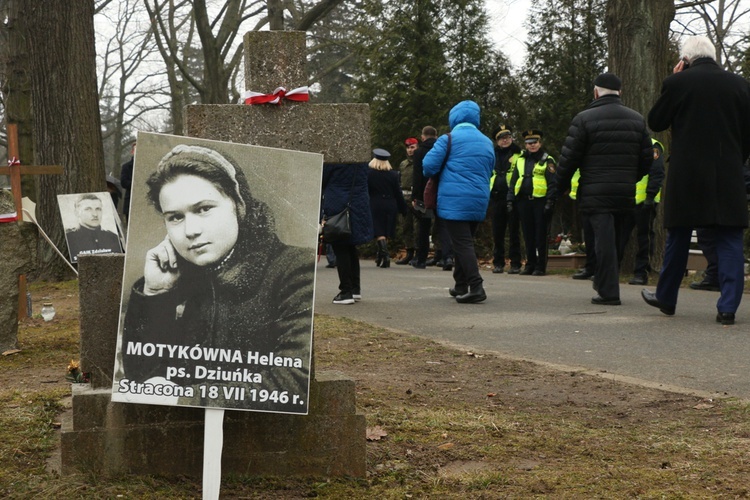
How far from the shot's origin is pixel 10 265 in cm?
744

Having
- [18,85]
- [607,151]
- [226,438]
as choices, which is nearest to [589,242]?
[607,151]

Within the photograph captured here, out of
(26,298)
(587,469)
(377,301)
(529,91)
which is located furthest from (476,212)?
(529,91)

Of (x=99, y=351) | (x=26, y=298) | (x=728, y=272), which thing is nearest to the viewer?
(x=99, y=351)

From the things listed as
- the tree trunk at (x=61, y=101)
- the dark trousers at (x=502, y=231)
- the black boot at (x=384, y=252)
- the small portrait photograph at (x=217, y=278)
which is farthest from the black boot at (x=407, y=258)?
the small portrait photograph at (x=217, y=278)

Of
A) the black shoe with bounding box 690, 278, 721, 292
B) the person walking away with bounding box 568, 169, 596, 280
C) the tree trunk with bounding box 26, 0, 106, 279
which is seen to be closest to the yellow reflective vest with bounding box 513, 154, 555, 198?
the person walking away with bounding box 568, 169, 596, 280

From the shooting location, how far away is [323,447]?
410 centimetres

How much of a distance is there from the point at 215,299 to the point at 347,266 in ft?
22.8

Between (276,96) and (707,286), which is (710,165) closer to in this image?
(707,286)

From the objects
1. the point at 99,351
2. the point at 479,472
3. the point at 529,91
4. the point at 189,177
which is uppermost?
the point at 529,91

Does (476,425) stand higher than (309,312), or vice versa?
(309,312)

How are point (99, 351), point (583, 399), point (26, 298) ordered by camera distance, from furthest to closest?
point (26, 298)
point (583, 399)
point (99, 351)

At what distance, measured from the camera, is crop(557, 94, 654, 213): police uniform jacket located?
32.6 ft

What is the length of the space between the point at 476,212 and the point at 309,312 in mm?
6450

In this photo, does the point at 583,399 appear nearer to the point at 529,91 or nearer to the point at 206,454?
the point at 206,454
